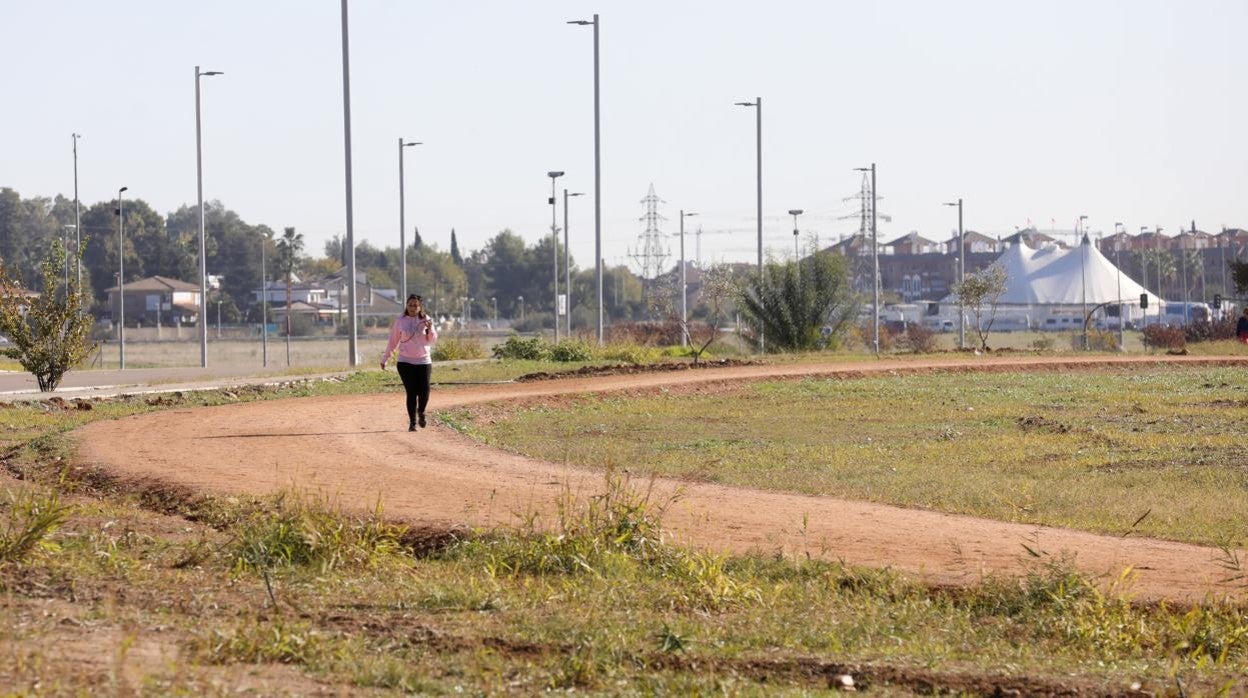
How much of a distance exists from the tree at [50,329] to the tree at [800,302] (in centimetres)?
2969

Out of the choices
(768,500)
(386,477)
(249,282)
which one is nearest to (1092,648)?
(768,500)

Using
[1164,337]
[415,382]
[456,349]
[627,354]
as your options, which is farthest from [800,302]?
[415,382]

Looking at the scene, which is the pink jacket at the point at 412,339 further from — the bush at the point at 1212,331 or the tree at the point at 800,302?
the bush at the point at 1212,331

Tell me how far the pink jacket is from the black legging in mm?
103

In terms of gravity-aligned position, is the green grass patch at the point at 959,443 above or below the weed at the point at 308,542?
below

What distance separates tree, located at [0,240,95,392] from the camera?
30.9 meters

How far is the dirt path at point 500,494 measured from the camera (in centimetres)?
1143

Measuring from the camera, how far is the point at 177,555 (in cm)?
1061

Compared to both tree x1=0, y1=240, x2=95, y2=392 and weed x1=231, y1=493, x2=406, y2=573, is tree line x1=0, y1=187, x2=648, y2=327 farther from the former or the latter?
weed x1=231, y1=493, x2=406, y2=573

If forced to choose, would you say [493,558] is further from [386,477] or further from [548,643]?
[386,477]

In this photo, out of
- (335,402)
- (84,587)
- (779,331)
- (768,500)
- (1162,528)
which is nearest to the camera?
(84,587)

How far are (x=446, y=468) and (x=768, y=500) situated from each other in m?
3.89

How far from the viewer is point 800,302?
188 ft

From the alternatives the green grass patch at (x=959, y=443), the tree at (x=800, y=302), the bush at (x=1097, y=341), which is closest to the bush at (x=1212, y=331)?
the bush at (x=1097, y=341)
